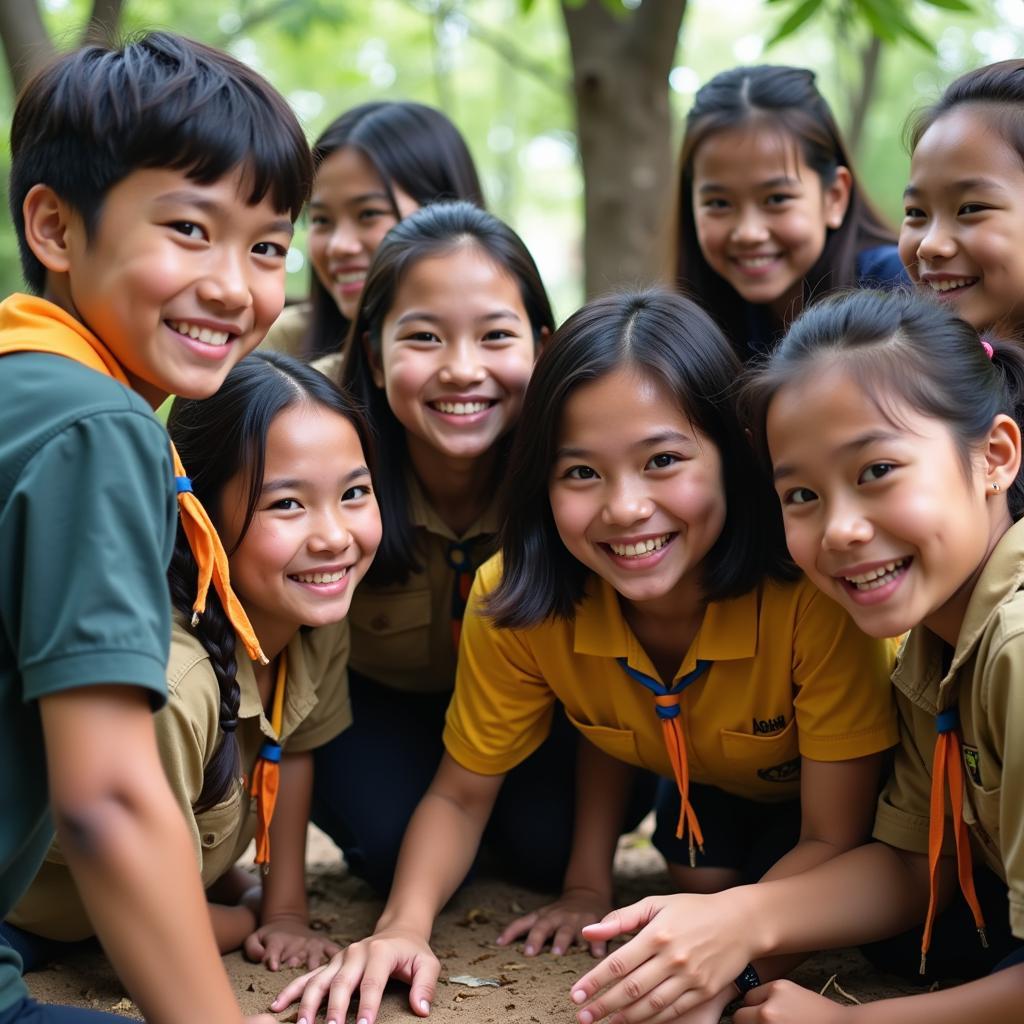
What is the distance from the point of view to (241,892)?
3.09 m

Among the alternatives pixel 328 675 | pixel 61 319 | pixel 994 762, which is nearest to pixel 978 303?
pixel 994 762

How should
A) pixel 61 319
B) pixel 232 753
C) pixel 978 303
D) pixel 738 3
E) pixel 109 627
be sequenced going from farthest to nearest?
1. pixel 738 3
2. pixel 978 303
3. pixel 232 753
4. pixel 61 319
5. pixel 109 627

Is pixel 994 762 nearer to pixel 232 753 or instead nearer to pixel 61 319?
pixel 232 753

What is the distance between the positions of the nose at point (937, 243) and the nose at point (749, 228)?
73 cm

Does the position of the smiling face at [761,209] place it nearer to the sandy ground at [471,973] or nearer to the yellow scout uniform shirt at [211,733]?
the yellow scout uniform shirt at [211,733]

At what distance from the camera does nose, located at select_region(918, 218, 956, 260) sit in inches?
109

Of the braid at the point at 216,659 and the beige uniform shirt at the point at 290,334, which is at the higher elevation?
the beige uniform shirt at the point at 290,334

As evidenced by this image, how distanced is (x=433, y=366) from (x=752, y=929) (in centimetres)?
141

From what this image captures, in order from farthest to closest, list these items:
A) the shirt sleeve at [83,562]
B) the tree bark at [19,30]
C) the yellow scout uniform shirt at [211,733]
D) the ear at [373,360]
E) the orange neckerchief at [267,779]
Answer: the tree bark at [19,30] < the ear at [373,360] < the orange neckerchief at [267,779] < the yellow scout uniform shirt at [211,733] < the shirt sleeve at [83,562]

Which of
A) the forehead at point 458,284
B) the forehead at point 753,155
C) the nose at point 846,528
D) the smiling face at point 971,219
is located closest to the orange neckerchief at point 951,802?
the nose at point 846,528

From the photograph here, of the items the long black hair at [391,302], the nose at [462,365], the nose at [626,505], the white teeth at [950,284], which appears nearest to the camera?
the nose at [626,505]

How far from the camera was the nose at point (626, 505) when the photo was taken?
2.42 metres

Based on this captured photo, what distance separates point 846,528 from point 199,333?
3.49 ft

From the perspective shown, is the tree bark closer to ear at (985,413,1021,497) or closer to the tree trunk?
the tree trunk
